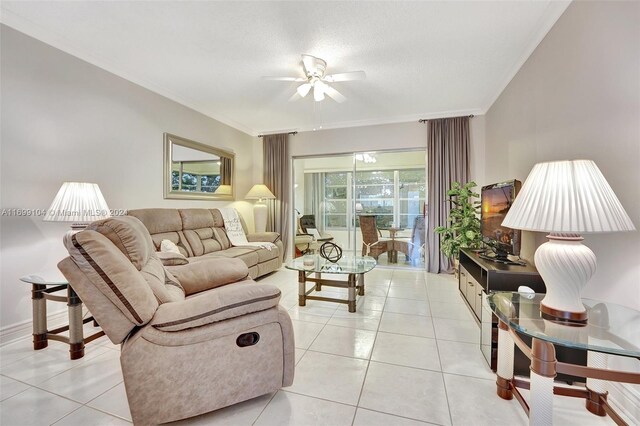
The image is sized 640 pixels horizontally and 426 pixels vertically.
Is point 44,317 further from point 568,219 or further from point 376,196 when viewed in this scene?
point 376,196

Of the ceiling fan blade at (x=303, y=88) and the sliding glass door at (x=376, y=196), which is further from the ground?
the ceiling fan blade at (x=303, y=88)

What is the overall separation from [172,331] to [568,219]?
1822mm

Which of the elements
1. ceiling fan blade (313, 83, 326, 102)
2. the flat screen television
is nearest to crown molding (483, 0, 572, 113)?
the flat screen television

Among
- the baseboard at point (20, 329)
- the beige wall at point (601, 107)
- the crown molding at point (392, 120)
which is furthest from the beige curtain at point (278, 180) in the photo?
the beige wall at point (601, 107)

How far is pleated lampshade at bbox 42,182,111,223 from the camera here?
202 centimetres

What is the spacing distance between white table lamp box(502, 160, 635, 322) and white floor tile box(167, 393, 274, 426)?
155 centimetres

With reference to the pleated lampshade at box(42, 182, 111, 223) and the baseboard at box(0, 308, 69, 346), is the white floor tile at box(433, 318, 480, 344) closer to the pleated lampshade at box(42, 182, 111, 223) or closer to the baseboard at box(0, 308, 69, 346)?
the pleated lampshade at box(42, 182, 111, 223)

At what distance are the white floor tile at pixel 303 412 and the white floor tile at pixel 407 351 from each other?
56 cm

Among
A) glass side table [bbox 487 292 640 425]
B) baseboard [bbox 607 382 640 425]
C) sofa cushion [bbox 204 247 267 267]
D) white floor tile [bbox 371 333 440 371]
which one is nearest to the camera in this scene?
glass side table [bbox 487 292 640 425]

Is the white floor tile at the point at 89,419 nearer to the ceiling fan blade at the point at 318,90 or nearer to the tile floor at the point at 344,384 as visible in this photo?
the tile floor at the point at 344,384

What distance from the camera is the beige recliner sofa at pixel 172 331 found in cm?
111

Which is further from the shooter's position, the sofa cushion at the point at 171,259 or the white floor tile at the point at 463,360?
the sofa cushion at the point at 171,259

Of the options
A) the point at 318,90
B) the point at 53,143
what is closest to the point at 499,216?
Answer: the point at 318,90

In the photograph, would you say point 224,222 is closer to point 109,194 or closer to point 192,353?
point 109,194
